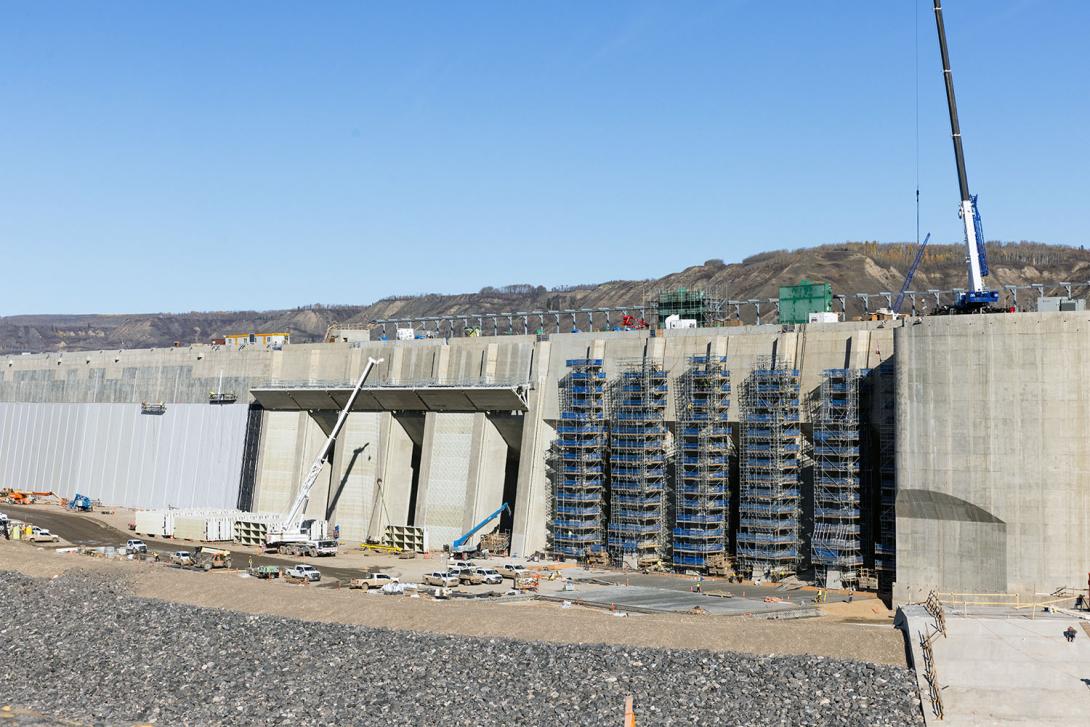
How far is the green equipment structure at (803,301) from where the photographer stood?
85000mm

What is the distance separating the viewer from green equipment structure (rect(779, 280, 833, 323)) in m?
85.0

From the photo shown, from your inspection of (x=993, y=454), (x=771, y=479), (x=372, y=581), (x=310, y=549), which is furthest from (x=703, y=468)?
(x=310, y=549)

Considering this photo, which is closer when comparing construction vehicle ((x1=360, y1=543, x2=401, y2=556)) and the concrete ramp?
the concrete ramp

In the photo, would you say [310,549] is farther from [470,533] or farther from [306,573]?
[306,573]

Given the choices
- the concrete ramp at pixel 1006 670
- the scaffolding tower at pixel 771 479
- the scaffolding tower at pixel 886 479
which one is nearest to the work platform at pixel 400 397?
the scaffolding tower at pixel 771 479

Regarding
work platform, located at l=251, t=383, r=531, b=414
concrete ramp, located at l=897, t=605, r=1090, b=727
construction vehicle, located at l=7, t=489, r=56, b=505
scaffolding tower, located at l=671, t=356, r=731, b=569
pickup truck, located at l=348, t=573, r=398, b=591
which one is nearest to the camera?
concrete ramp, located at l=897, t=605, r=1090, b=727

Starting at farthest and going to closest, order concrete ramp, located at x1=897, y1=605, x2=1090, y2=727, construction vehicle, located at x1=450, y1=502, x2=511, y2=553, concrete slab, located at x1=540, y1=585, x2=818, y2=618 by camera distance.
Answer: construction vehicle, located at x1=450, y1=502, x2=511, y2=553 → concrete slab, located at x1=540, y1=585, x2=818, y2=618 → concrete ramp, located at x1=897, y1=605, x2=1090, y2=727

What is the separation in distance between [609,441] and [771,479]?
1463 centimetres

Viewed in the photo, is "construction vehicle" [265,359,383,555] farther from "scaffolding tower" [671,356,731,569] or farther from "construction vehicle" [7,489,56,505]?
"construction vehicle" [7,489,56,505]

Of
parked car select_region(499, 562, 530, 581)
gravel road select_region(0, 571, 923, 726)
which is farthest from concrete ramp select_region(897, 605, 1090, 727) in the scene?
parked car select_region(499, 562, 530, 581)

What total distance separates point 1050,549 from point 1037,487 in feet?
11.0

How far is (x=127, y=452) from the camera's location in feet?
425

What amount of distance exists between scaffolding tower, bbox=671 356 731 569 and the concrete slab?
7.68m

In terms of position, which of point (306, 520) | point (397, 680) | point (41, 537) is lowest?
point (397, 680)
